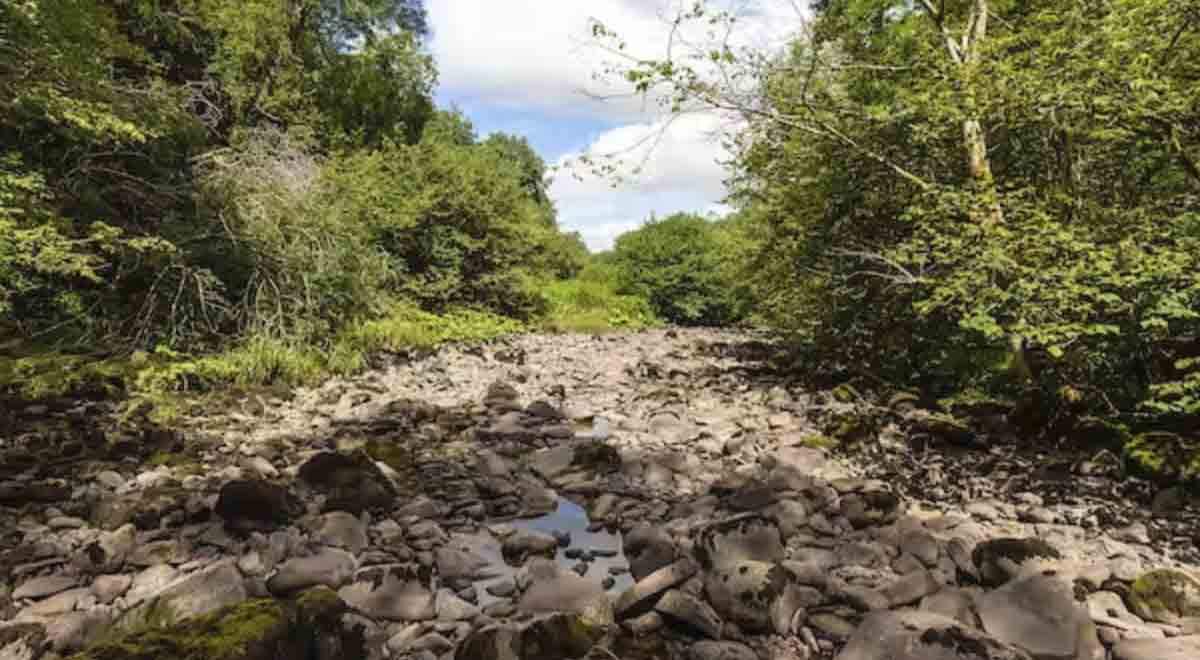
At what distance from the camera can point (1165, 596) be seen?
259 centimetres

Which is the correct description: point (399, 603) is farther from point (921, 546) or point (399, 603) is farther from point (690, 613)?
point (921, 546)

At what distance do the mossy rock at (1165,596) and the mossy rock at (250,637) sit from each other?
10.0ft

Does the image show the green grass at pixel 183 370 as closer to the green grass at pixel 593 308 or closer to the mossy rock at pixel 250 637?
the mossy rock at pixel 250 637

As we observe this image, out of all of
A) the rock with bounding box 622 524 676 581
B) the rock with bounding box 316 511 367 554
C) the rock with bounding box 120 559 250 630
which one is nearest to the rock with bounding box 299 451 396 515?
the rock with bounding box 316 511 367 554

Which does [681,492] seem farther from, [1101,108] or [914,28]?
[914,28]

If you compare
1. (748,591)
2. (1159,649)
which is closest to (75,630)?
(748,591)

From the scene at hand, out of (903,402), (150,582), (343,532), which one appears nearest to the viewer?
(150,582)

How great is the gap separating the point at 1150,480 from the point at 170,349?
8.30m

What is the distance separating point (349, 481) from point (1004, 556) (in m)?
3.50

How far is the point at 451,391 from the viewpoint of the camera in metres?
7.14

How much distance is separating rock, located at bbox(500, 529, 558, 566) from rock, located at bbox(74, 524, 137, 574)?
1797mm

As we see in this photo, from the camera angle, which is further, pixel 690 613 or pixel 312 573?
pixel 312 573

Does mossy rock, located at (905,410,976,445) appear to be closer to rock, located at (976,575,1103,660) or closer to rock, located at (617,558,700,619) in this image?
rock, located at (976,575,1103,660)

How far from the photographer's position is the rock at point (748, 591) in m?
2.65
